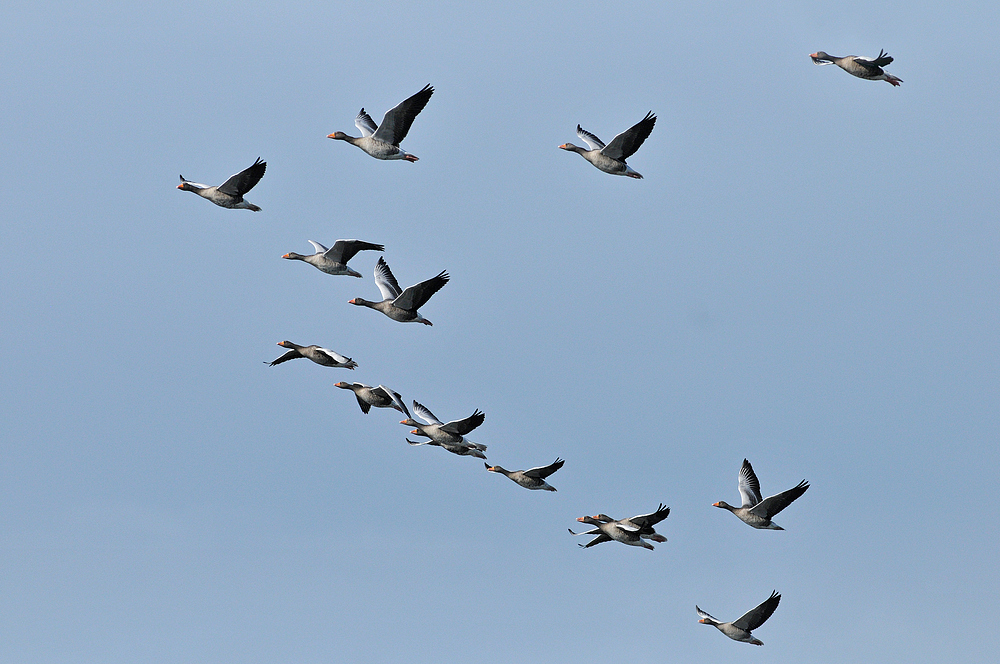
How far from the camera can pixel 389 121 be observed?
42781 mm

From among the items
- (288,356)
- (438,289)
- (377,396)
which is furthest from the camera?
(288,356)

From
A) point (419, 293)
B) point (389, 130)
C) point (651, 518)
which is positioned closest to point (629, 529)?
point (651, 518)

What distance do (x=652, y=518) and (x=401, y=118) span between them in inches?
559

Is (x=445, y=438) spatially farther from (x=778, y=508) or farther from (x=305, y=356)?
(x=778, y=508)

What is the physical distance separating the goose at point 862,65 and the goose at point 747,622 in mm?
16413

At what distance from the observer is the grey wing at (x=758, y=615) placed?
43.3 m

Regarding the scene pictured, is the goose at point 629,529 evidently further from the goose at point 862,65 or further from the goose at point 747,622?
the goose at point 862,65

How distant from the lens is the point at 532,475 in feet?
148

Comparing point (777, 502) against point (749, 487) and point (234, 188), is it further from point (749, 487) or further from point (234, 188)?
point (234, 188)

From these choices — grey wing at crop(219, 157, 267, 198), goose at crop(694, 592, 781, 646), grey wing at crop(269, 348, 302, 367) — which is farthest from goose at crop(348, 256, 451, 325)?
goose at crop(694, 592, 781, 646)

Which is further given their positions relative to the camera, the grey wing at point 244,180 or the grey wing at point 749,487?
the grey wing at point 749,487

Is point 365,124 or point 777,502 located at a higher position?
point 365,124

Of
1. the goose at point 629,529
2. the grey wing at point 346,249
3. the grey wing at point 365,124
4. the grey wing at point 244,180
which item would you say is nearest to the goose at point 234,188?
the grey wing at point 244,180

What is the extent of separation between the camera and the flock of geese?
140ft
